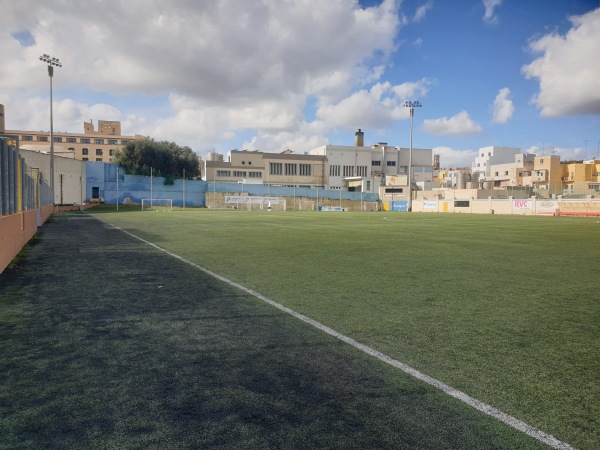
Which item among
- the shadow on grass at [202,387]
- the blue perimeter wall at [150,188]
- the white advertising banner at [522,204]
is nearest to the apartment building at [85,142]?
the blue perimeter wall at [150,188]

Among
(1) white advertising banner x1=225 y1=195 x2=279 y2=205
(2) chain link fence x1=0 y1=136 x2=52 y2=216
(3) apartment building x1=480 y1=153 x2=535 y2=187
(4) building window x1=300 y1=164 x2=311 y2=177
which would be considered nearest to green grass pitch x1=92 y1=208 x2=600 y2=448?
(2) chain link fence x1=0 y1=136 x2=52 y2=216

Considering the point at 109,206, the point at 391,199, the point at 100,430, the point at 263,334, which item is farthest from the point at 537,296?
the point at 391,199

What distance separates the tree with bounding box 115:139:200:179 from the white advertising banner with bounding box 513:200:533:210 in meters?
54.7

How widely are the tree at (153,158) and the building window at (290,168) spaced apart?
25.5m

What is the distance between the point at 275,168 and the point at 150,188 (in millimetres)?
39103

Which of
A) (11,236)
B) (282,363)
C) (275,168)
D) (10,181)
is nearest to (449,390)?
(282,363)

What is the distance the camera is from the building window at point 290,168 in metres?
Result: 100

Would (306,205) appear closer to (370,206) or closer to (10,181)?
(370,206)

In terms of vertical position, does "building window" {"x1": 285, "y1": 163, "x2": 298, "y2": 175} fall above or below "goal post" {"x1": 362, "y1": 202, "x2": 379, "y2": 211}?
above

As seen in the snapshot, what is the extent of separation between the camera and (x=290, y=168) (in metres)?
100

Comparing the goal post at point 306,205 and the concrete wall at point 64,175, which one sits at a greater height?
the concrete wall at point 64,175

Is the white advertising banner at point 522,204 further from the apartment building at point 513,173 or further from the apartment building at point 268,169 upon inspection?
the apartment building at point 268,169

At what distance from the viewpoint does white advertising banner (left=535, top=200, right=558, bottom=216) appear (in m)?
54.6

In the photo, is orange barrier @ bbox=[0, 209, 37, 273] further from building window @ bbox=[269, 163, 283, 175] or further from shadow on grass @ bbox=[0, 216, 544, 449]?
building window @ bbox=[269, 163, 283, 175]
